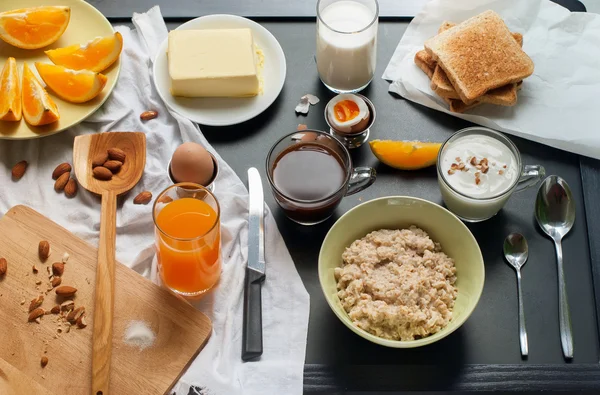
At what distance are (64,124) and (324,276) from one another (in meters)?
0.84

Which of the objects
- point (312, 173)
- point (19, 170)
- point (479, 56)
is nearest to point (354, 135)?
point (312, 173)

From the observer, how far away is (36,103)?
1.96 metres

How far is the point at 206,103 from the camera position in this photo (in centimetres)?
207

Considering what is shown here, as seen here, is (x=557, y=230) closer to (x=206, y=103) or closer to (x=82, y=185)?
(x=206, y=103)

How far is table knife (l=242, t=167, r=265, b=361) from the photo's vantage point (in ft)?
5.62

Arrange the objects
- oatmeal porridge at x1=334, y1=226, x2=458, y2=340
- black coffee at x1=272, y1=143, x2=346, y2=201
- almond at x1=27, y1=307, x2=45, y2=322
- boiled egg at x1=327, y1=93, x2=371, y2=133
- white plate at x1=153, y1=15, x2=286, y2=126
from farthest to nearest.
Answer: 1. white plate at x1=153, y1=15, x2=286, y2=126
2. boiled egg at x1=327, y1=93, x2=371, y2=133
3. black coffee at x1=272, y1=143, x2=346, y2=201
4. almond at x1=27, y1=307, x2=45, y2=322
5. oatmeal porridge at x1=334, y1=226, x2=458, y2=340

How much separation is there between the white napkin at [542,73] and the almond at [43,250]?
1031mm

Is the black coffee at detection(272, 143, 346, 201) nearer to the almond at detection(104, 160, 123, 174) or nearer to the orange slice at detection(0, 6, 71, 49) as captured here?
the almond at detection(104, 160, 123, 174)

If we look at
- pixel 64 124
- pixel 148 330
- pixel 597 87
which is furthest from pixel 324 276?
pixel 597 87

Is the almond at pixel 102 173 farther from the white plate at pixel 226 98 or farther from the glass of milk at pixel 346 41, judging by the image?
the glass of milk at pixel 346 41

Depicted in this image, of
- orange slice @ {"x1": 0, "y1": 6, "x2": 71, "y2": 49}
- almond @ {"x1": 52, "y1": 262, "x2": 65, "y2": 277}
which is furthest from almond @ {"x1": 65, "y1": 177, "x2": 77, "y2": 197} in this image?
orange slice @ {"x1": 0, "y1": 6, "x2": 71, "y2": 49}

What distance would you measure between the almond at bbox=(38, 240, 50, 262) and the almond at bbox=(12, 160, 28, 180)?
238 millimetres

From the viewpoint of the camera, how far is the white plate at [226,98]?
204 centimetres

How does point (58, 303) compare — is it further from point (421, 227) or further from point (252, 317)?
point (421, 227)
